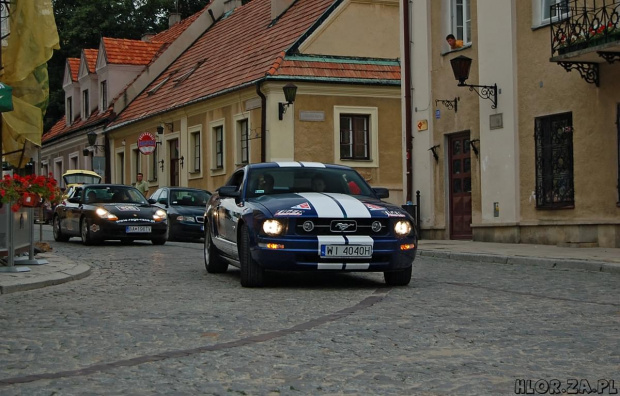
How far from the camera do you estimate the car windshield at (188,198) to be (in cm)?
2683

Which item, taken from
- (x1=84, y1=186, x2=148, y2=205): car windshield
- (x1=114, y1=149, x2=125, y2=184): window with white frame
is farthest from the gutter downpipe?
(x1=114, y1=149, x2=125, y2=184): window with white frame

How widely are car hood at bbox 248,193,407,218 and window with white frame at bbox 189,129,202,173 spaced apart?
2648 centimetres

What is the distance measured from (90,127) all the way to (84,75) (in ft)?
11.5

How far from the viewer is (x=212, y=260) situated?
13953mm

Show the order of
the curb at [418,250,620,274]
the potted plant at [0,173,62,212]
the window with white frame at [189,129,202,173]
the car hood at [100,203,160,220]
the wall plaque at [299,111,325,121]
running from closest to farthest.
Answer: the potted plant at [0,173,62,212] < the curb at [418,250,620,274] < the car hood at [100,203,160,220] < the wall plaque at [299,111,325,121] < the window with white frame at [189,129,202,173]

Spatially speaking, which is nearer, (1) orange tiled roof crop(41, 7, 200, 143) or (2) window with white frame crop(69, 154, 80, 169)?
(1) orange tiled roof crop(41, 7, 200, 143)

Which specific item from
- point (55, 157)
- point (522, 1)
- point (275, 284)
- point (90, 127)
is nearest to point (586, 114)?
point (522, 1)

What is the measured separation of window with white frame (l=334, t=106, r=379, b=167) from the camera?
108ft

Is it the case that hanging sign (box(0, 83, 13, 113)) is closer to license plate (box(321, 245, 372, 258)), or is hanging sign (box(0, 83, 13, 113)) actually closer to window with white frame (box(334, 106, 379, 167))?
license plate (box(321, 245, 372, 258))

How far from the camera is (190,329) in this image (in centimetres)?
834

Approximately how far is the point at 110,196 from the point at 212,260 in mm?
10047

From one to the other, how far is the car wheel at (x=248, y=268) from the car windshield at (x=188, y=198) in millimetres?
15141

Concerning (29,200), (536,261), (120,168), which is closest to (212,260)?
(29,200)

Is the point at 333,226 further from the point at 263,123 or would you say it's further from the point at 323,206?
the point at 263,123
